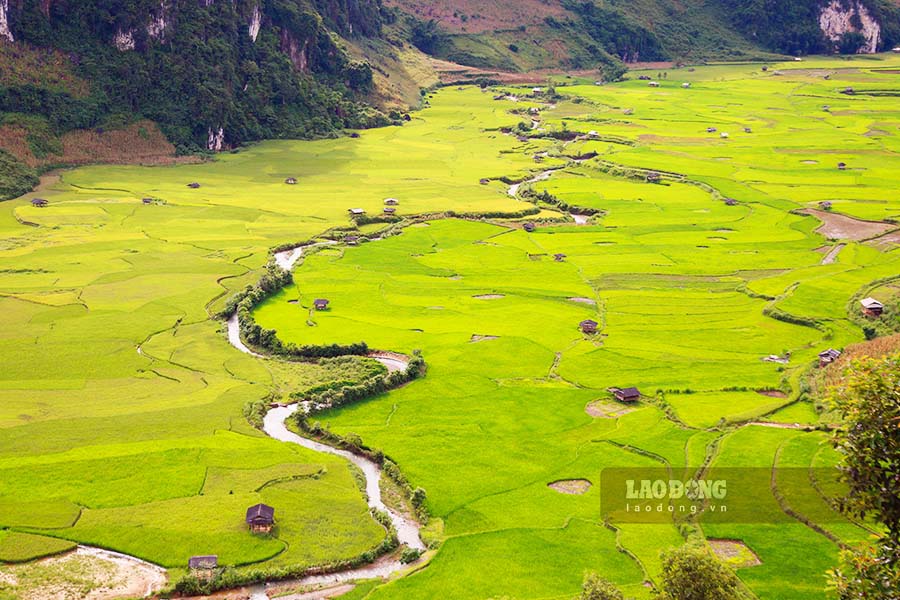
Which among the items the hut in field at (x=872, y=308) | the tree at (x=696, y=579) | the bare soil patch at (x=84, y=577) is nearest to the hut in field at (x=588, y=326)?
the hut in field at (x=872, y=308)

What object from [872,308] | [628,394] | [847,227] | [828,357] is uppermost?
[872,308]

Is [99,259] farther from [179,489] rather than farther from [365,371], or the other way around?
[179,489]

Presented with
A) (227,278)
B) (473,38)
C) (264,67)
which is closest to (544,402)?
(227,278)

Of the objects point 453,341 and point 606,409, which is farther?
point 453,341

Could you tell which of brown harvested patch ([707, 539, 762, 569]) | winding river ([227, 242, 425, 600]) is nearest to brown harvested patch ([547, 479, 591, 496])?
brown harvested patch ([707, 539, 762, 569])

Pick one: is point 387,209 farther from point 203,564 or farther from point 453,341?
point 203,564

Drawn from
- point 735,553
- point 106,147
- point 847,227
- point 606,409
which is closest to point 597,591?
point 735,553
